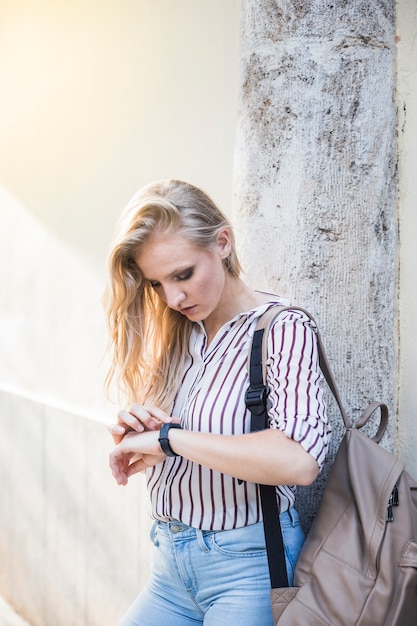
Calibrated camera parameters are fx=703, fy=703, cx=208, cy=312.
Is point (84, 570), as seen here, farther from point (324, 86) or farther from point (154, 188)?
point (324, 86)

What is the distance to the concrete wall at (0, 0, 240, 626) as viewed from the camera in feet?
10.5

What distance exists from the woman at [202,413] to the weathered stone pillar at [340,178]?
0.20 meters

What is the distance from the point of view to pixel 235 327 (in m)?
1.93

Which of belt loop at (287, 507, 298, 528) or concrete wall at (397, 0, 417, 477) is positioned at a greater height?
concrete wall at (397, 0, 417, 477)

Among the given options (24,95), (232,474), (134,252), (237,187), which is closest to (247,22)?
(237,187)

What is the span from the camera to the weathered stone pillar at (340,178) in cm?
205

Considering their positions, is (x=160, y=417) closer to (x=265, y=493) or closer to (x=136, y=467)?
(x=136, y=467)

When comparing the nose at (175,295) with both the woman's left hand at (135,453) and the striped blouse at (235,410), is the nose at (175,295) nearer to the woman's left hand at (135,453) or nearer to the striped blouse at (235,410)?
the striped blouse at (235,410)

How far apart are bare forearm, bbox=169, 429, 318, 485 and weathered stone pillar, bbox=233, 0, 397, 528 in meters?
0.45

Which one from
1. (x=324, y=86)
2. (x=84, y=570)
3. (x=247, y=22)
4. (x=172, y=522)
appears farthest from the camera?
(x=84, y=570)

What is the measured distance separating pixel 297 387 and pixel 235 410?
206mm

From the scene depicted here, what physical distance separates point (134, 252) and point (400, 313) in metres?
0.81

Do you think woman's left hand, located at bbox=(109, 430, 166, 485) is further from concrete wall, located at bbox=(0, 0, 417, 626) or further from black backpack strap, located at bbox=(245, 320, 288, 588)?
concrete wall, located at bbox=(0, 0, 417, 626)

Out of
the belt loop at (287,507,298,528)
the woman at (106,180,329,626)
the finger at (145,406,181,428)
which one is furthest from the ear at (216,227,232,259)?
the belt loop at (287,507,298,528)
